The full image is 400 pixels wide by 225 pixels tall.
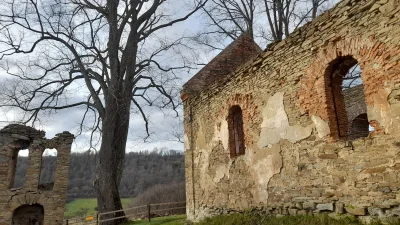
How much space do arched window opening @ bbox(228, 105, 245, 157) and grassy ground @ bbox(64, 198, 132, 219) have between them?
3064cm

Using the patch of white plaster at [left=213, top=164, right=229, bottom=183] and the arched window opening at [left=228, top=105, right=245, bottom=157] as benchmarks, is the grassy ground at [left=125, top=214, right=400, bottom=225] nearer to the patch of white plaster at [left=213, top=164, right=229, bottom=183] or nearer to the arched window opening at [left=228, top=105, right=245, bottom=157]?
the patch of white plaster at [left=213, top=164, right=229, bottom=183]

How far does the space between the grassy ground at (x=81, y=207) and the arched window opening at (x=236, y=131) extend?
3064cm

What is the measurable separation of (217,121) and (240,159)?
1601mm

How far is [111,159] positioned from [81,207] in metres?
32.0

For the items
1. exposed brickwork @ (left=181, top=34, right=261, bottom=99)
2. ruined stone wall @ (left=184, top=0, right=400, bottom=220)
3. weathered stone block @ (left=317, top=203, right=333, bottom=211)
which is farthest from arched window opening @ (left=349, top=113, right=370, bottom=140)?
weathered stone block @ (left=317, top=203, right=333, bottom=211)

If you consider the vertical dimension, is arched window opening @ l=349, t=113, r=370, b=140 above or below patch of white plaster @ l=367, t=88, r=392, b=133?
above

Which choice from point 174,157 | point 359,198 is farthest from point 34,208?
point 174,157

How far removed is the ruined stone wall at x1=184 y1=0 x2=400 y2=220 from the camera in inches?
176

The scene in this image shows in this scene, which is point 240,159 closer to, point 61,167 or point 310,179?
point 310,179

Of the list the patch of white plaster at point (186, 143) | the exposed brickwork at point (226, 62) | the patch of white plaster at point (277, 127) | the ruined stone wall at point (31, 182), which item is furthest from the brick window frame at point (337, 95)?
the ruined stone wall at point (31, 182)

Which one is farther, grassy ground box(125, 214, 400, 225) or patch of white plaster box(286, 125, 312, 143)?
patch of white plaster box(286, 125, 312, 143)

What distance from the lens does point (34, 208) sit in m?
13.4

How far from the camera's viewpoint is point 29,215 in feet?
43.5

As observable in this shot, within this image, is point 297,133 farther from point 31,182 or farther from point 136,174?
point 136,174
